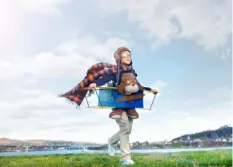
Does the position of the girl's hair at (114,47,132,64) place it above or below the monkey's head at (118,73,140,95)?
above

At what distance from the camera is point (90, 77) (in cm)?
285

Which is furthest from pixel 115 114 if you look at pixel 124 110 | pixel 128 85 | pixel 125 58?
pixel 125 58

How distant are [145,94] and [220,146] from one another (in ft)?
3.38

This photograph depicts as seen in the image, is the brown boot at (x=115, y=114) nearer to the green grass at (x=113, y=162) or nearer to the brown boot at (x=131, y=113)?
the brown boot at (x=131, y=113)

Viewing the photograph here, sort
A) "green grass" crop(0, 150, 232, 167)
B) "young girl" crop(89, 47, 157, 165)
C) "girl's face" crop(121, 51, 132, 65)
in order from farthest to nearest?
"girl's face" crop(121, 51, 132, 65), "young girl" crop(89, 47, 157, 165), "green grass" crop(0, 150, 232, 167)

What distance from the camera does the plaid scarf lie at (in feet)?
9.31

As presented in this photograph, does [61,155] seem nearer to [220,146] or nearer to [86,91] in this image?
[86,91]

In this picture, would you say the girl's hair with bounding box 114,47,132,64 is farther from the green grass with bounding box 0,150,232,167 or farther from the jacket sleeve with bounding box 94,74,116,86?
the green grass with bounding box 0,150,232,167

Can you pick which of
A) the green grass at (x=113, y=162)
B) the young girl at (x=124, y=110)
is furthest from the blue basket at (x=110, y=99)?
the green grass at (x=113, y=162)

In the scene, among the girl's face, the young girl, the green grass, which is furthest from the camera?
the girl's face

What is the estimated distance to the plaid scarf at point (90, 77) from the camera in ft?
9.31

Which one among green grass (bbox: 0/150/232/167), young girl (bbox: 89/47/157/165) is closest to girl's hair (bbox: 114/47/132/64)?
young girl (bbox: 89/47/157/165)

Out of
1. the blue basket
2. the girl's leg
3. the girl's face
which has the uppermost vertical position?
the girl's face

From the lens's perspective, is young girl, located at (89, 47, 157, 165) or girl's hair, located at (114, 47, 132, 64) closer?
young girl, located at (89, 47, 157, 165)
